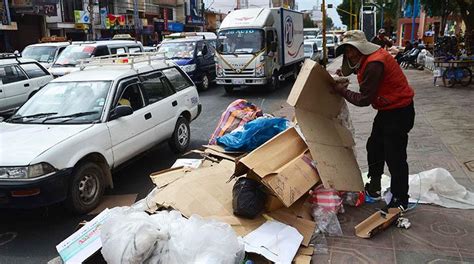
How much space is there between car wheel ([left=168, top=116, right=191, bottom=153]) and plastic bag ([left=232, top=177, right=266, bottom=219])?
322 centimetres

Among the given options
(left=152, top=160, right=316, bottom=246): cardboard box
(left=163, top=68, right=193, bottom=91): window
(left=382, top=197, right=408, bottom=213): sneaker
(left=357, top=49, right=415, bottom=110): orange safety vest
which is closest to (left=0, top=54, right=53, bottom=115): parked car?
(left=163, top=68, right=193, bottom=91): window

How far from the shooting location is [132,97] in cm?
591

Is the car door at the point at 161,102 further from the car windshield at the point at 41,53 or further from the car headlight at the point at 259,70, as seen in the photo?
the car windshield at the point at 41,53

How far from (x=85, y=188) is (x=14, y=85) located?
7.08m

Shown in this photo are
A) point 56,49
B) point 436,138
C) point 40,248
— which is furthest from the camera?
point 56,49

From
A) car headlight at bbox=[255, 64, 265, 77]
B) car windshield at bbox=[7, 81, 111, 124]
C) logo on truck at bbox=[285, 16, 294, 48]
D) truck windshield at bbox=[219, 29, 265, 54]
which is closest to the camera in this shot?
car windshield at bbox=[7, 81, 111, 124]

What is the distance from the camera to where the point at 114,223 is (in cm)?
320

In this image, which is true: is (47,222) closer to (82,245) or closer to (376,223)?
(82,245)

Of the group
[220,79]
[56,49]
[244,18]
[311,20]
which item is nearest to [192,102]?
[220,79]

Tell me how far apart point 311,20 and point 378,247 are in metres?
94.5

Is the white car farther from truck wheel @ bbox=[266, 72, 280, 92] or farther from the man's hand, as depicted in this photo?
truck wheel @ bbox=[266, 72, 280, 92]

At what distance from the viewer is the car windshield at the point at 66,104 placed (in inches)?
205

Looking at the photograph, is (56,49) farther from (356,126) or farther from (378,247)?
(378,247)

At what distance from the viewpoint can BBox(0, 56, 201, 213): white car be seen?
4.25m
